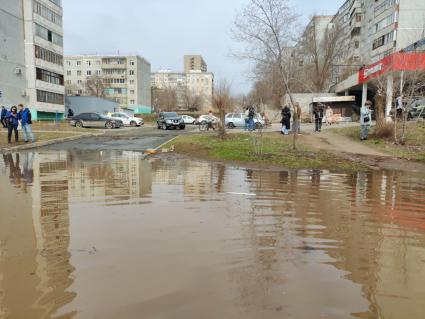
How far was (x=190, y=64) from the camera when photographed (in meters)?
178

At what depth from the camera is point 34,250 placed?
4594mm

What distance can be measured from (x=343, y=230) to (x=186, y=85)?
131471mm

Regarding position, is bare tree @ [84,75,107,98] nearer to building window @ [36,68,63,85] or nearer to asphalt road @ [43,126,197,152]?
building window @ [36,68,63,85]

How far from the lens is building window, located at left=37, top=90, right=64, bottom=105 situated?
180 feet

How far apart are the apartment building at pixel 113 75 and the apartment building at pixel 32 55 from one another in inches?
1701

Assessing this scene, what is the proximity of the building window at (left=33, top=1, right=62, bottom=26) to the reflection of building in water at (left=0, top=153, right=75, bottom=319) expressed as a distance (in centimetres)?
5345

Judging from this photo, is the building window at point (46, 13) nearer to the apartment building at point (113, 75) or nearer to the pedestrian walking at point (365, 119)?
the apartment building at point (113, 75)

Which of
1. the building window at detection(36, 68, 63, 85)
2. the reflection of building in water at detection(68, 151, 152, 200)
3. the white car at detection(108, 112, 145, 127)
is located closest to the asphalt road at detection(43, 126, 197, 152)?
the reflection of building in water at detection(68, 151, 152, 200)

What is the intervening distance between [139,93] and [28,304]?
109m

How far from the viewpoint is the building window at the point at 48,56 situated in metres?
54.5

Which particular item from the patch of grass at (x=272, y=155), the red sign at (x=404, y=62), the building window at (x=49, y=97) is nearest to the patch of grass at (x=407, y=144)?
the patch of grass at (x=272, y=155)

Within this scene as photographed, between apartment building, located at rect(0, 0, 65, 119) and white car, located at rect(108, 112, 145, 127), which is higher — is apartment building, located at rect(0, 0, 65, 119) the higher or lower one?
the higher one

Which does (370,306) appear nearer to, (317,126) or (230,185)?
(230,185)

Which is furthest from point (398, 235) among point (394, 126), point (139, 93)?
point (139, 93)
